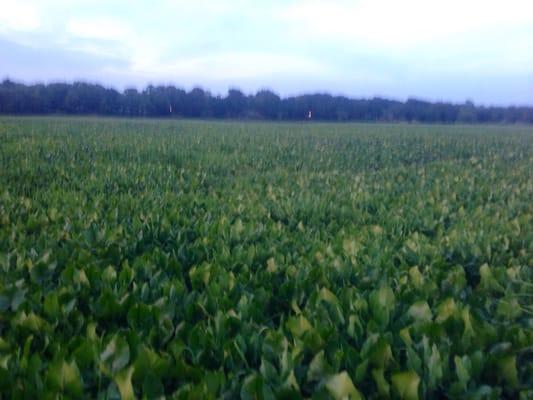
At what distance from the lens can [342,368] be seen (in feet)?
7.27

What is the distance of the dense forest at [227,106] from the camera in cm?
6100

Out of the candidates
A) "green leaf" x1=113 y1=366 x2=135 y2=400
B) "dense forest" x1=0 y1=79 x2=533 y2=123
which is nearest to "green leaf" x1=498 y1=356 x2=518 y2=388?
"green leaf" x1=113 y1=366 x2=135 y2=400

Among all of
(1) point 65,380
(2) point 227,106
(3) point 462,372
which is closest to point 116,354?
(1) point 65,380

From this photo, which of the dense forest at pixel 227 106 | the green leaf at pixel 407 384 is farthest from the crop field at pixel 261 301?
the dense forest at pixel 227 106

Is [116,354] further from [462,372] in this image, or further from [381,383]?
[462,372]

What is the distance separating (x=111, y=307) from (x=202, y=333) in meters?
0.66

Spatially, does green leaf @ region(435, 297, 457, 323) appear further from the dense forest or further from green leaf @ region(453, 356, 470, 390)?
the dense forest

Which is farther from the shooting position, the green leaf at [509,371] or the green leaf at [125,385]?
the green leaf at [509,371]

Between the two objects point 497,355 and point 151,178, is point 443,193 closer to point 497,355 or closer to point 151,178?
point 151,178

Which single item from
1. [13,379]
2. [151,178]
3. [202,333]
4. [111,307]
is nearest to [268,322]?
[202,333]

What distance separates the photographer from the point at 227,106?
235 feet

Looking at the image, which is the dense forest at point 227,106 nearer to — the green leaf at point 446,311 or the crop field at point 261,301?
the crop field at point 261,301

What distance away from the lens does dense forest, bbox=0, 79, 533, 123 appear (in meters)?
61.0

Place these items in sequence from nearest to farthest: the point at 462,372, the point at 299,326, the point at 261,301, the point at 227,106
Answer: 1. the point at 462,372
2. the point at 299,326
3. the point at 261,301
4. the point at 227,106
